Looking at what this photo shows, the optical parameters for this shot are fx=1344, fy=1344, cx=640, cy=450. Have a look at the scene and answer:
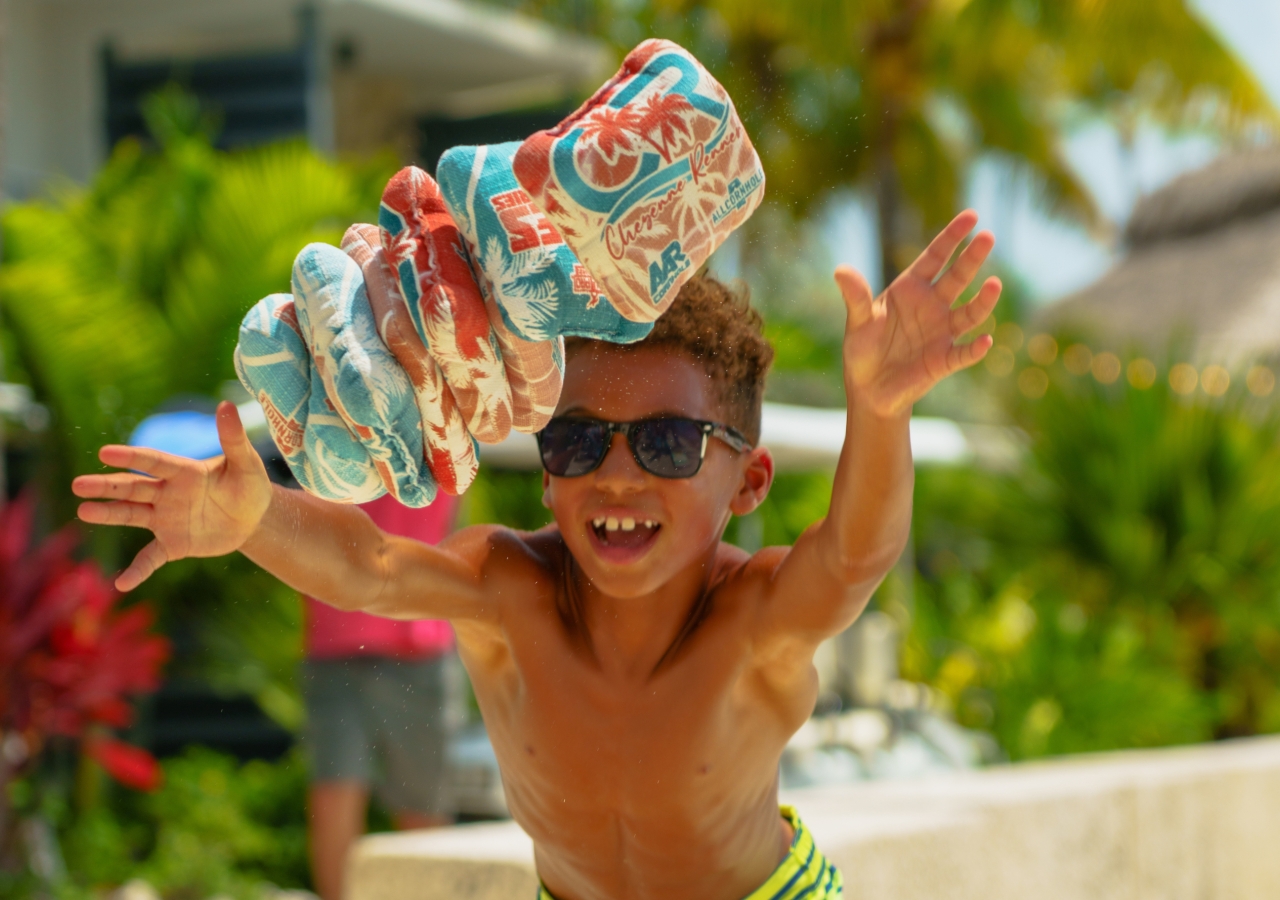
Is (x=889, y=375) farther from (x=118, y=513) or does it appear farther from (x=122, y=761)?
(x=122, y=761)

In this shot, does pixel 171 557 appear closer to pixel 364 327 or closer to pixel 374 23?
pixel 364 327

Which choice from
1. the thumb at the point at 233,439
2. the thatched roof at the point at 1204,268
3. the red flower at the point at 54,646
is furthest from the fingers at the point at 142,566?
the thatched roof at the point at 1204,268

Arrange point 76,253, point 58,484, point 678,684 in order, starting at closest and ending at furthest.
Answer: point 678,684 → point 58,484 → point 76,253

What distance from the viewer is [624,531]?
5.49 ft

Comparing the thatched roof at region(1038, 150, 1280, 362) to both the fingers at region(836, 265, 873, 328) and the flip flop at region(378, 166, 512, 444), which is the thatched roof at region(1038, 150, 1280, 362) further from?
the flip flop at region(378, 166, 512, 444)

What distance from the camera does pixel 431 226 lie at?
4.66 feet

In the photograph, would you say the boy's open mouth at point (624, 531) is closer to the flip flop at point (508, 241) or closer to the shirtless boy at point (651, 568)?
the shirtless boy at point (651, 568)

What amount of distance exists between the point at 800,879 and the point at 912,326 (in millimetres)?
934

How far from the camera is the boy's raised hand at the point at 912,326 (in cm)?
151

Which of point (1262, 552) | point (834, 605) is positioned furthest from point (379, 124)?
point (1262, 552)

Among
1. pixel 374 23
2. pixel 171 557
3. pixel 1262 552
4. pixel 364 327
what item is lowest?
pixel 1262 552

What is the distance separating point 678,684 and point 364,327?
0.69 metres

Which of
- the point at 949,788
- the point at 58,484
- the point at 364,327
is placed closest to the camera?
the point at 364,327

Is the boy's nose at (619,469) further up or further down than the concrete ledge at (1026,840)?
further up
